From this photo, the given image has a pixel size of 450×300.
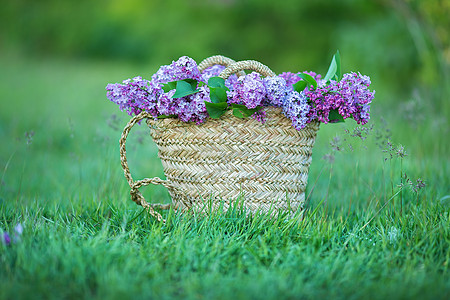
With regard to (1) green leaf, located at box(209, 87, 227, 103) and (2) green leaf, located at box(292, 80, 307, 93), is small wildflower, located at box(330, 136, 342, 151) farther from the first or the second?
(1) green leaf, located at box(209, 87, 227, 103)

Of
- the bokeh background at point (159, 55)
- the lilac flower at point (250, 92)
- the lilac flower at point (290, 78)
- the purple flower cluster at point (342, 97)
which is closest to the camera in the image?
the lilac flower at point (250, 92)

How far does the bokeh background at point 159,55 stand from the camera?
3.38 m

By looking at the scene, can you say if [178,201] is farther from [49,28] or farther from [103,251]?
[49,28]

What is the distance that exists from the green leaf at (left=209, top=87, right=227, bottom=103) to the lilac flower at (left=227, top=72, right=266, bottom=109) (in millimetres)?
28

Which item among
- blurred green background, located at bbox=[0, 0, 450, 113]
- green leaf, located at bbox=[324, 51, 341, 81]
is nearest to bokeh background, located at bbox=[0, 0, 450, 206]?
blurred green background, located at bbox=[0, 0, 450, 113]

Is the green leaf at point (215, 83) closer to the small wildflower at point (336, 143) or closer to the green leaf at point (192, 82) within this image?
the green leaf at point (192, 82)

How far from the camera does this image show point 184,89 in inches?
72.9

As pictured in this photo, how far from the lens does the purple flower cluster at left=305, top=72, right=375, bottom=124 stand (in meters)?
1.85

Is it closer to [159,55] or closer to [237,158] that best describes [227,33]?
[159,55]

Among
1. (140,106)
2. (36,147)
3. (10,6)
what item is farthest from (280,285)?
(10,6)

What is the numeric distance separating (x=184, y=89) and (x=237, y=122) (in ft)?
0.91

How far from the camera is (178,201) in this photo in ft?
6.79

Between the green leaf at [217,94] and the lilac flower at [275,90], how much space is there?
7.4 inches

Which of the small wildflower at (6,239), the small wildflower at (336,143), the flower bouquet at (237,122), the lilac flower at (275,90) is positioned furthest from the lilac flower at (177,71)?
the small wildflower at (6,239)
